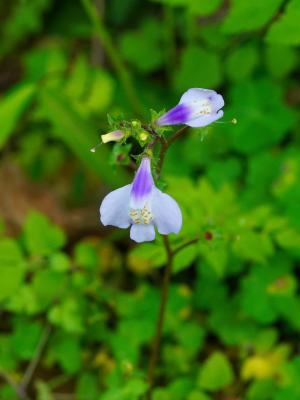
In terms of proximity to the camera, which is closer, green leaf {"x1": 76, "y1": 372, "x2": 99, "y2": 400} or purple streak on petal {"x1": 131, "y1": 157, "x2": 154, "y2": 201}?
purple streak on petal {"x1": 131, "y1": 157, "x2": 154, "y2": 201}

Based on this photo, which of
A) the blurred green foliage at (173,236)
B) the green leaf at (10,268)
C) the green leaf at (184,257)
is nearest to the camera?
the green leaf at (184,257)

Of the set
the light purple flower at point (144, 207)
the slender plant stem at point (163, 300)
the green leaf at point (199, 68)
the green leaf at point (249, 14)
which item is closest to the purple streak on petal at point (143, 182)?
the light purple flower at point (144, 207)

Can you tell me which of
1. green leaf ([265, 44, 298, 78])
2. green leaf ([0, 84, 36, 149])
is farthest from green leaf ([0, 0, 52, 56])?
green leaf ([265, 44, 298, 78])

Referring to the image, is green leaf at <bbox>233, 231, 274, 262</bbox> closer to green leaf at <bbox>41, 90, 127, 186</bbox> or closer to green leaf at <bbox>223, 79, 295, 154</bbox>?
green leaf at <bbox>223, 79, 295, 154</bbox>

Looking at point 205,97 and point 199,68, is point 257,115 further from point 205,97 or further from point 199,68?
point 205,97

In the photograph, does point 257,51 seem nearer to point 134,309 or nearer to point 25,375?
point 134,309

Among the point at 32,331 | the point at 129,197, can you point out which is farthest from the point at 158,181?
the point at 32,331

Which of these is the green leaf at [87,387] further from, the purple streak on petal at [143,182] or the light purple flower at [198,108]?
the light purple flower at [198,108]
